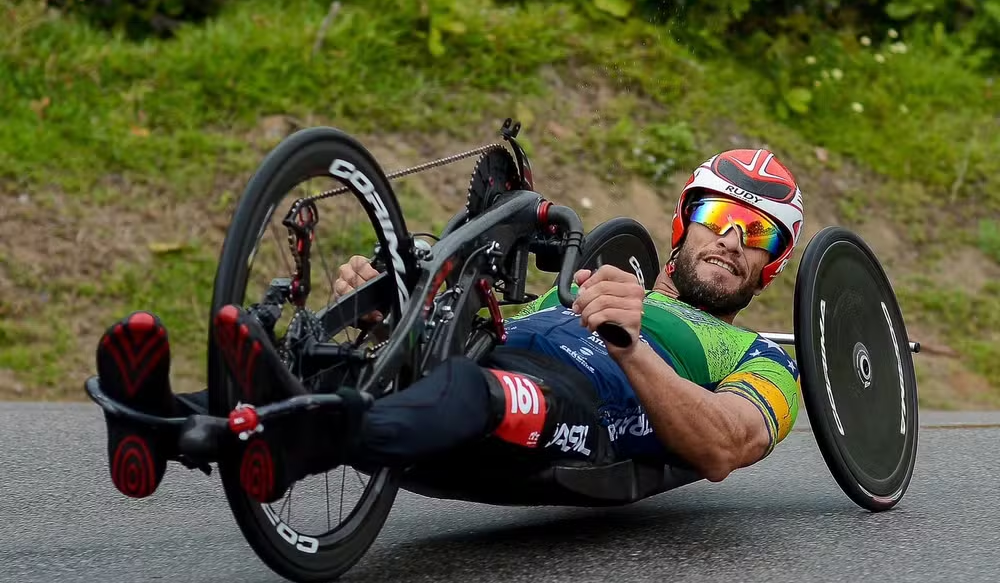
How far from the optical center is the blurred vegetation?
7930 mm

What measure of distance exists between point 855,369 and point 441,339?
1452 millimetres

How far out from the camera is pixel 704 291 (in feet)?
14.1

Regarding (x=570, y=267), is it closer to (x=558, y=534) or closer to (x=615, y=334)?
(x=615, y=334)

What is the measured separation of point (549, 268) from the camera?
4.13 m

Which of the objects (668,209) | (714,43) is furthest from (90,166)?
(714,43)

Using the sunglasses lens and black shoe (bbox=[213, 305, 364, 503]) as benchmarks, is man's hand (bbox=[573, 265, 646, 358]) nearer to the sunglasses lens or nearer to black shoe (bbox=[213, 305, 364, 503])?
black shoe (bbox=[213, 305, 364, 503])

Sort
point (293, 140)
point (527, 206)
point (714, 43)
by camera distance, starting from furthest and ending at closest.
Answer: point (714, 43), point (527, 206), point (293, 140)

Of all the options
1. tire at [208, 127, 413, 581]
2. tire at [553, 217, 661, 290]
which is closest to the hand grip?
tire at [208, 127, 413, 581]

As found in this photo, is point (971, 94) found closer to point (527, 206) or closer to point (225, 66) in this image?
point (225, 66)

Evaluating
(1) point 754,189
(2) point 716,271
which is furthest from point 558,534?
(1) point 754,189

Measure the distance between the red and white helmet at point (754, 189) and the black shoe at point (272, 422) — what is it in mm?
1950

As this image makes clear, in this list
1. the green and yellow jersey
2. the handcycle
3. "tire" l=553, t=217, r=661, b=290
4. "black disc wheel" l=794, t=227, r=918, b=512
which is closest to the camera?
the handcycle

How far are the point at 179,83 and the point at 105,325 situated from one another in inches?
73.8

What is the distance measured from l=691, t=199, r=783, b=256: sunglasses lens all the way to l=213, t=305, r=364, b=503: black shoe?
1887 mm
